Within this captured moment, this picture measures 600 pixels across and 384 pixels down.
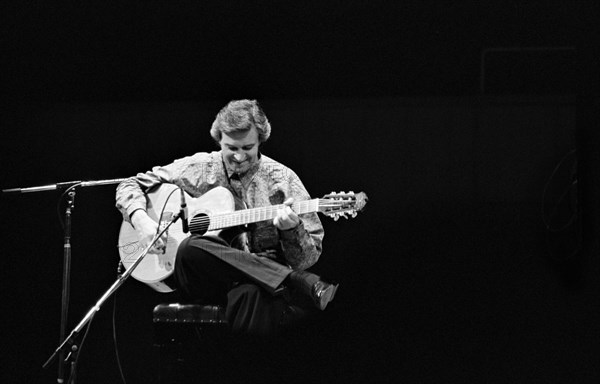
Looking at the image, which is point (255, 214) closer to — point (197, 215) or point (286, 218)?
point (286, 218)

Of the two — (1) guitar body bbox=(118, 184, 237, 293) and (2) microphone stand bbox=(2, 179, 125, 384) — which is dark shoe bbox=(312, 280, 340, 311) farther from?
(2) microphone stand bbox=(2, 179, 125, 384)

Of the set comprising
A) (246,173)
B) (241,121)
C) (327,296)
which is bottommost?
(327,296)

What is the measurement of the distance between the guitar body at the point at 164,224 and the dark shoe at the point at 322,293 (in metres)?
0.41

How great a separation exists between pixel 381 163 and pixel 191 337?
113 cm

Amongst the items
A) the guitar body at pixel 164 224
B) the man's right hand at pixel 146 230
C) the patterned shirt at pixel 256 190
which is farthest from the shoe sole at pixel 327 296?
the man's right hand at pixel 146 230

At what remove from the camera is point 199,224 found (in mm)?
3332

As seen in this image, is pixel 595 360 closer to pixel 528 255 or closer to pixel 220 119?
pixel 528 255

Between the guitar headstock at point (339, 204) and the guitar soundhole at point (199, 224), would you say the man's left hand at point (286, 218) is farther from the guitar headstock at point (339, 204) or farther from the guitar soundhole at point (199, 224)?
the guitar soundhole at point (199, 224)

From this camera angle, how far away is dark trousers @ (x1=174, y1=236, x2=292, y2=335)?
318 cm

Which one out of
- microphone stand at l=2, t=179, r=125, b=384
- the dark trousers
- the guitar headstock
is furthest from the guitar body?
the guitar headstock

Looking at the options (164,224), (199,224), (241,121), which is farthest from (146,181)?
(241,121)

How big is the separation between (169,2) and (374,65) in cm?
104

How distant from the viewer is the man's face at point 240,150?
343 cm

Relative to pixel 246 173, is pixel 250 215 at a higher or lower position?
lower
